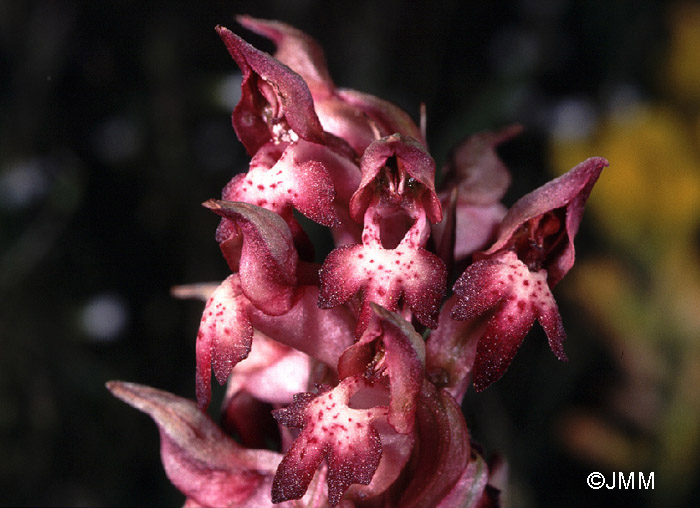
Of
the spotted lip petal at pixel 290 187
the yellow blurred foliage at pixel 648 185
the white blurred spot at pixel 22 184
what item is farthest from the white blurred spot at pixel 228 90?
the spotted lip petal at pixel 290 187

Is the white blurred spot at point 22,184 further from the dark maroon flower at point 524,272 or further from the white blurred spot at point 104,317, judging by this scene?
the dark maroon flower at point 524,272

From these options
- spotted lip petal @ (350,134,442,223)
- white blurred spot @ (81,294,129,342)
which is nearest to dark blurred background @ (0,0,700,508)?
white blurred spot @ (81,294,129,342)

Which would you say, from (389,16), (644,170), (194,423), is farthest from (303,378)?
(389,16)

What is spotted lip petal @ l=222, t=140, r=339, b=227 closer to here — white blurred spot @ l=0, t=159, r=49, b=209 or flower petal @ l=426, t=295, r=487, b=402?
flower petal @ l=426, t=295, r=487, b=402

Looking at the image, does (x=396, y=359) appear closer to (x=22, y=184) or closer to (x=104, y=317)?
(x=104, y=317)

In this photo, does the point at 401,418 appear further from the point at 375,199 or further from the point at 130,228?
the point at 130,228

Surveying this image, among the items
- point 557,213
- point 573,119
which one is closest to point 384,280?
point 557,213
